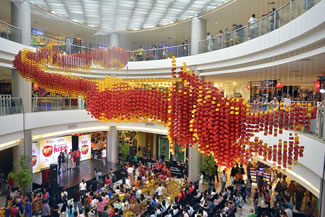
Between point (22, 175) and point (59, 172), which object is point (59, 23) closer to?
point (22, 175)

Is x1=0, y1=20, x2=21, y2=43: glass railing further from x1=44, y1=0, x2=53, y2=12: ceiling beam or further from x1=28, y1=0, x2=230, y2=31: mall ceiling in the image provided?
x1=44, y1=0, x2=53, y2=12: ceiling beam

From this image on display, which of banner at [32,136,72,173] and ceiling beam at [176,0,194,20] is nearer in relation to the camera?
ceiling beam at [176,0,194,20]

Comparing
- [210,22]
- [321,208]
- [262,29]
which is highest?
[210,22]

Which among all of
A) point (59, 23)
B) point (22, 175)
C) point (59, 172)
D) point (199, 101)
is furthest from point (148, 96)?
point (59, 172)

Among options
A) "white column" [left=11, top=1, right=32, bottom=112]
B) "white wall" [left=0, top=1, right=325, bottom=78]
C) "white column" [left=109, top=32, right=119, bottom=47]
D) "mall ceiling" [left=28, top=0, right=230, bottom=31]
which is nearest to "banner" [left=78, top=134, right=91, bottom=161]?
"white column" [left=11, top=1, right=32, bottom=112]

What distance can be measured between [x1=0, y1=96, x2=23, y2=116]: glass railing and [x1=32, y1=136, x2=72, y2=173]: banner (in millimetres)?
4293

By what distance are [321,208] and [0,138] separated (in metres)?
10.4

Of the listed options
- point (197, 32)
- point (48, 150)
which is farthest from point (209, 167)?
point (48, 150)

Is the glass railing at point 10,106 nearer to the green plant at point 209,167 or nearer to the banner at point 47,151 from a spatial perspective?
the banner at point 47,151

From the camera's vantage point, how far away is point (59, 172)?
48.6 feet

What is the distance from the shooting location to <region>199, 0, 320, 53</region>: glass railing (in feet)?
19.9

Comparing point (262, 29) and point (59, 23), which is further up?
point (262, 29)

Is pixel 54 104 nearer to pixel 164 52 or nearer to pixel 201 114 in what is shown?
pixel 164 52

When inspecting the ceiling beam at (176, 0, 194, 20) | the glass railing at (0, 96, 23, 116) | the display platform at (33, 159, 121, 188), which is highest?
the ceiling beam at (176, 0, 194, 20)
